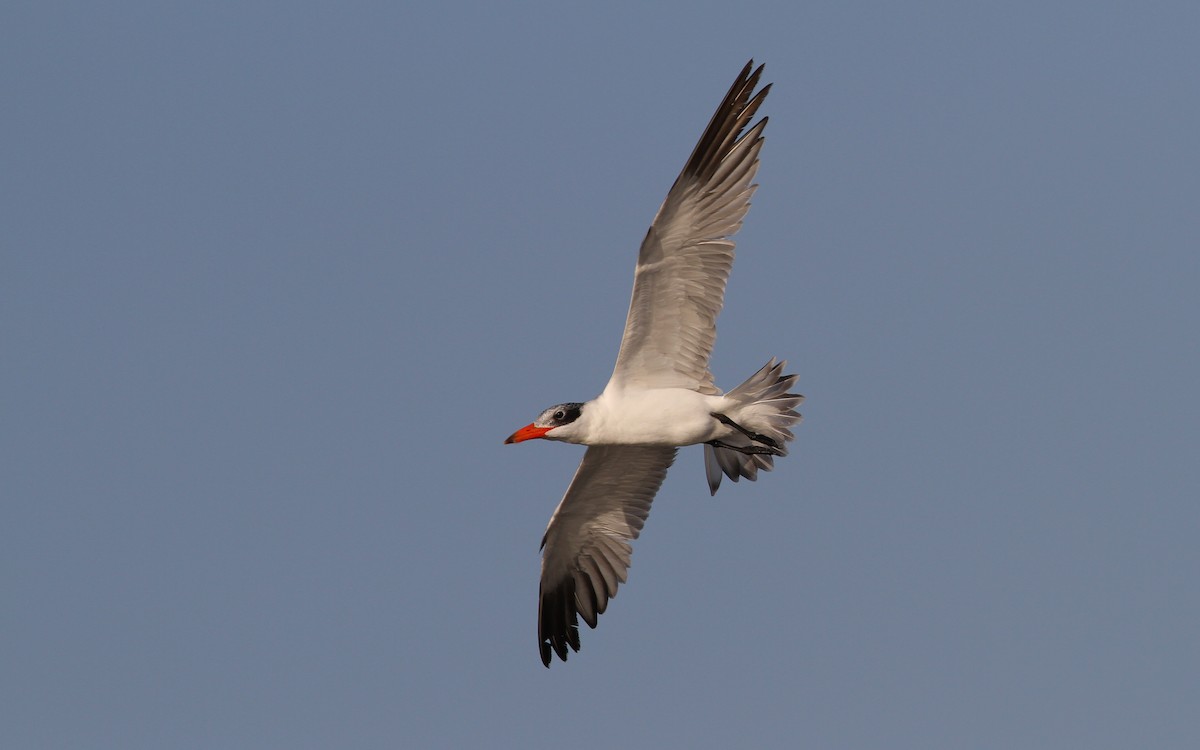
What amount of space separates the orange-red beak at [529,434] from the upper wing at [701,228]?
145 centimetres

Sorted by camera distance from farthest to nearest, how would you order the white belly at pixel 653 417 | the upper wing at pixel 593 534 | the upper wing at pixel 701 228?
the upper wing at pixel 593 534 < the white belly at pixel 653 417 < the upper wing at pixel 701 228

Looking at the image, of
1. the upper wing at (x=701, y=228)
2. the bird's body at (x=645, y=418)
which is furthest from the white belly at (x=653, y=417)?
the upper wing at (x=701, y=228)

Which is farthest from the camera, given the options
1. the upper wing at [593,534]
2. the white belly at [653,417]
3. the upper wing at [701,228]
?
the upper wing at [593,534]

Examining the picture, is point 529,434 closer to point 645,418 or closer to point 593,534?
point 645,418

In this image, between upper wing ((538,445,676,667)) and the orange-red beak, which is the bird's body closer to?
the orange-red beak

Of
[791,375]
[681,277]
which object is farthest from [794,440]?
[681,277]

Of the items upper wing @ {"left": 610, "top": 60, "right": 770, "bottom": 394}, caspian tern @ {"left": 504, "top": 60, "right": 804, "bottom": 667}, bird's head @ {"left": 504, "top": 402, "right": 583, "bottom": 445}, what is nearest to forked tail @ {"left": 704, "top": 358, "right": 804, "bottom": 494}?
caspian tern @ {"left": 504, "top": 60, "right": 804, "bottom": 667}

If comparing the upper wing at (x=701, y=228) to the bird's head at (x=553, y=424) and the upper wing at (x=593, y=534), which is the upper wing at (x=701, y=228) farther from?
the upper wing at (x=593, y=534)

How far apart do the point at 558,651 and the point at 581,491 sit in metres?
2.53

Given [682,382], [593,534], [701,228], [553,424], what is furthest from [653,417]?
[593,534]

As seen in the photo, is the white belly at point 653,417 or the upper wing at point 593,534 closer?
the white belly at point 653,417

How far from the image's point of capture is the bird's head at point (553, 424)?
62.0 feet

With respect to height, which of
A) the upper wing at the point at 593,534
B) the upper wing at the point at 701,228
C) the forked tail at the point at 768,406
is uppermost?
the upper wing at the point at 701,228

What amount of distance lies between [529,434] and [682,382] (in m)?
1.92
